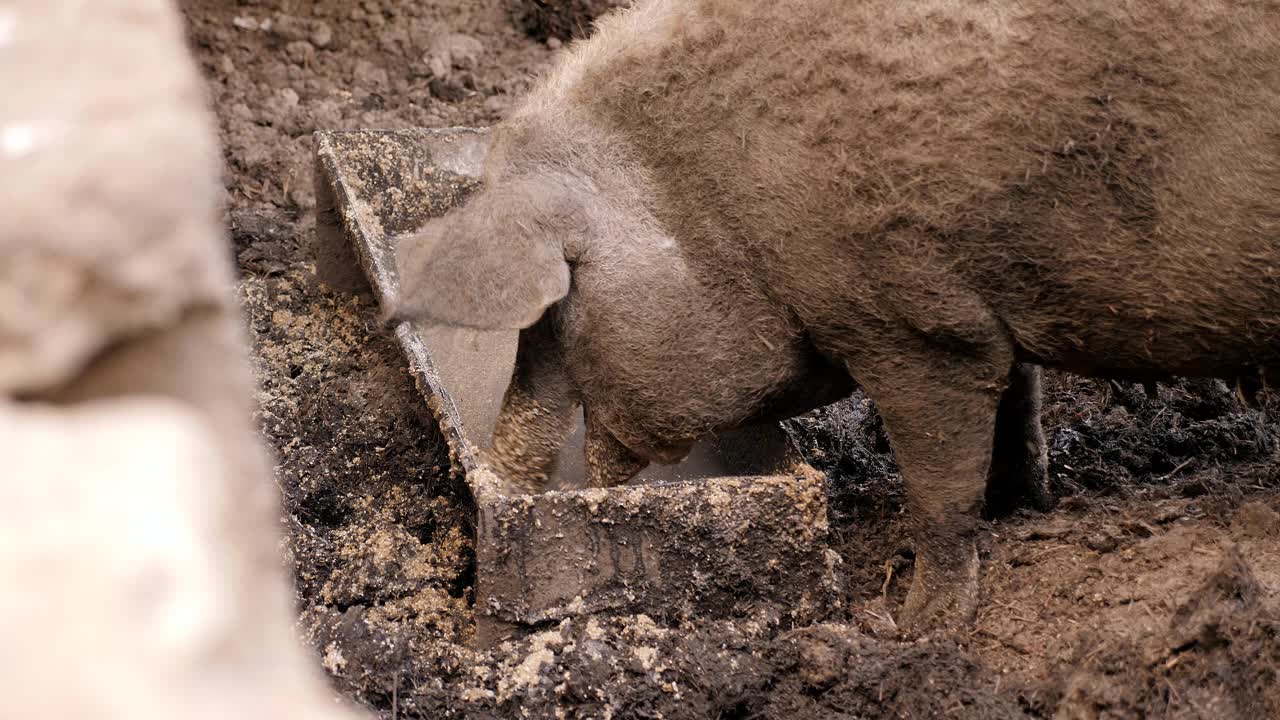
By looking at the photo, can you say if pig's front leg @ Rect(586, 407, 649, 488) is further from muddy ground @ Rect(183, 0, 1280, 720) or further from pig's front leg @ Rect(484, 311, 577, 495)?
muddy ground @ Rect(183, 0, 1280, 720)

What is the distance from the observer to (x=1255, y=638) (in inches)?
92.2

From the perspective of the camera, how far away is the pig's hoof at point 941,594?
3070 millimetres

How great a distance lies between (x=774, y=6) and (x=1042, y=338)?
3.07ft

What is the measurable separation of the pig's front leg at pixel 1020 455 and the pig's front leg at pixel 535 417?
124cm

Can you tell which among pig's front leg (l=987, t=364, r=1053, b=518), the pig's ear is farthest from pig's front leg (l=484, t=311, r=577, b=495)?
pig's front leg (l=987, t=364, r=1053, b=518)

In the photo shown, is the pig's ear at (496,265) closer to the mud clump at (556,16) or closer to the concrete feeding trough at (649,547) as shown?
the concrete feeding trough at (649,547)

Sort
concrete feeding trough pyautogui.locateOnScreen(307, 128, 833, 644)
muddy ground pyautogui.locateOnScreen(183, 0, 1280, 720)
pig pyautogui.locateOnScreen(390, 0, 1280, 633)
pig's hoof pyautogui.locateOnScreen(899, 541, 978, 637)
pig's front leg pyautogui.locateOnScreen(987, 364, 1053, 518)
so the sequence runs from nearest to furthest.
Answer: muddy ground pyautogui.locateOnScreen(183, 0, 1280, 720) → pig pyautogui.locateOnScreen(390, 0, 1280, 633) → concrete feeding trough pyautogui.locateOnScreen(307, 128, 833, 644) → pig's hoof pyautogui.locateOnScreen(899, 541, 978, 637) → pig's front leg pyautogui.locateOnScreen(987, 364, 1053, 518)

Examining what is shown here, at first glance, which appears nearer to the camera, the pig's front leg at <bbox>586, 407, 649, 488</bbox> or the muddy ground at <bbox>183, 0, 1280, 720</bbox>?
A: the muddy ground at <bbox>183, 0, 1280, 720</bbox>

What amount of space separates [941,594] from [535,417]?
1.05 metres

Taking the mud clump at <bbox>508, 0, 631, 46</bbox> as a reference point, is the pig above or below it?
above

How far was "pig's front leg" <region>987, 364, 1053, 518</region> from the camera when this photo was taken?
143 inches

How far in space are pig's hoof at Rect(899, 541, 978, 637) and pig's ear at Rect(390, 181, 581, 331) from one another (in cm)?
110

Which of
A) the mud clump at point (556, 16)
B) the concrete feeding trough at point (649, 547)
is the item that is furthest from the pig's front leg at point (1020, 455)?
the mud clump at point (556, 16)

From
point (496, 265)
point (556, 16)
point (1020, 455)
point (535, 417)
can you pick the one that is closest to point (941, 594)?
point (1020, 455)
